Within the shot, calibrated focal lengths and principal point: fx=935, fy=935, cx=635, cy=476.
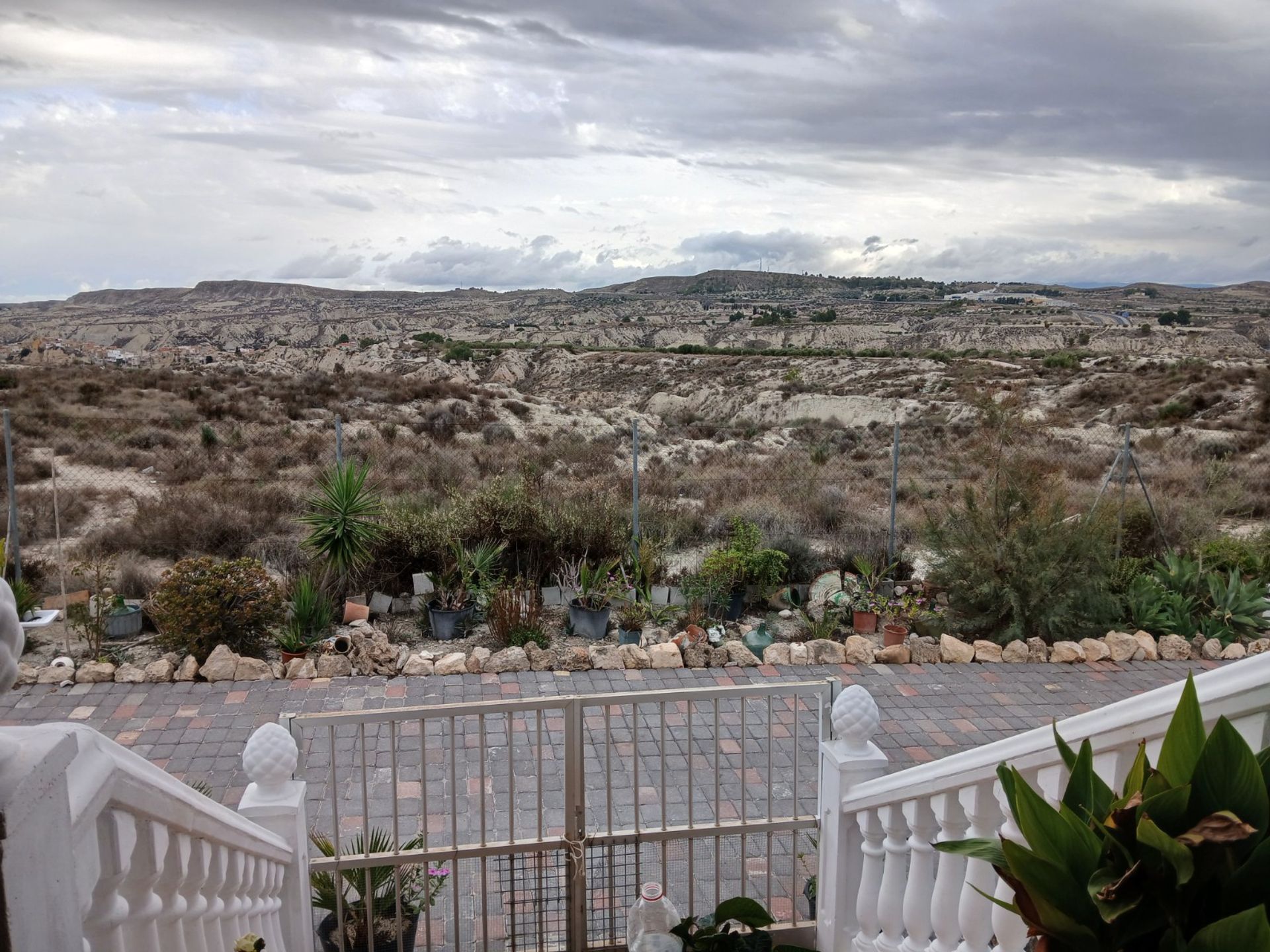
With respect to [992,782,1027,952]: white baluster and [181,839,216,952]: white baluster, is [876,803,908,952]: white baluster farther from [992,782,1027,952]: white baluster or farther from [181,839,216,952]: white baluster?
[181,839,216,952]: white baluster

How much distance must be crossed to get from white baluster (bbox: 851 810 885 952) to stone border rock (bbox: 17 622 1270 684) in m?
4.17

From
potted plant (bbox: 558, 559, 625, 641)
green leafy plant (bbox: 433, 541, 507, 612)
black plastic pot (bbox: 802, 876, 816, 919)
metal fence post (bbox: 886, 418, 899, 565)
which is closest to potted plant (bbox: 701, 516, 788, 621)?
potted plant (bbox: 558, 559, 625, 641)

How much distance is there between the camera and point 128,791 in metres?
1.36

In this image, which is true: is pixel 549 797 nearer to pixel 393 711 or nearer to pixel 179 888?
pixel 393 711

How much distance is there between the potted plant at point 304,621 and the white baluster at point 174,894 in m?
5.54

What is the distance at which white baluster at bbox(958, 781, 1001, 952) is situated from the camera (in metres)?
2.24

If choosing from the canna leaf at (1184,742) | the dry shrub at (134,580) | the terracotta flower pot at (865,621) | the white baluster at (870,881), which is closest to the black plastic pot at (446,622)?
the dry shrub at (134,580)

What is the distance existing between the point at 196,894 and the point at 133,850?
501 millimetres

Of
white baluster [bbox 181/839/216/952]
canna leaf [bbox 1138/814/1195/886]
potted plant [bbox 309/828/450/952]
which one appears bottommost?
potted plant [bbox 309/828/450/952]

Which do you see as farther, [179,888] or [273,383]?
[273,383]

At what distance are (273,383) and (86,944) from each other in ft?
94.8

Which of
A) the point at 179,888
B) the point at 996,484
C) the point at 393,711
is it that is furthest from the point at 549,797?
the point at 996,484

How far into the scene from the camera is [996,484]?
320 inches

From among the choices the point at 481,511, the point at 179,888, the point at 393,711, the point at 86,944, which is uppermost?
the point at 86,944
